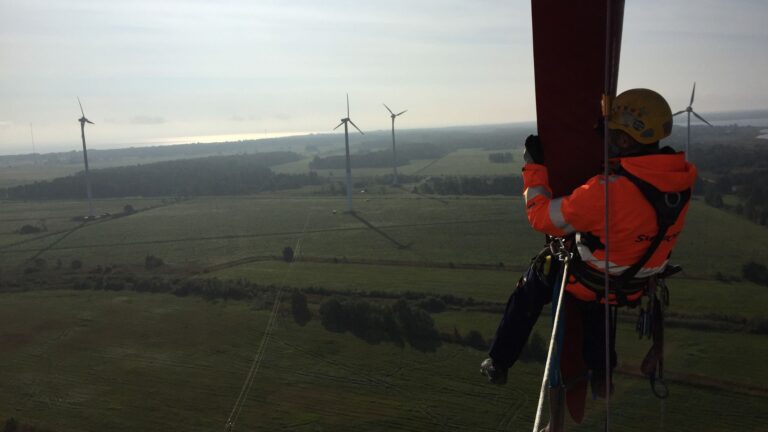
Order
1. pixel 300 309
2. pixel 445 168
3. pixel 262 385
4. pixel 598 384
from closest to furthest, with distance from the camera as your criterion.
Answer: pixel 598 384, pixel 262 385, pixel 300 309, pixel 445 168

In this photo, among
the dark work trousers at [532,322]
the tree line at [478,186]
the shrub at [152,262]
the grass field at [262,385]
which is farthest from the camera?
the tree line at [478,186]

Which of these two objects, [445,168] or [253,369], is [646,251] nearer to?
[253,369]

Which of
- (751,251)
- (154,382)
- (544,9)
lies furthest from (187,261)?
(544,9)

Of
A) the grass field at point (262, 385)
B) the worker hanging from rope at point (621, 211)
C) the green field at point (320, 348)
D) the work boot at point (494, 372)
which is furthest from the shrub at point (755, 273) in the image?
the work boot at point (494, 372)

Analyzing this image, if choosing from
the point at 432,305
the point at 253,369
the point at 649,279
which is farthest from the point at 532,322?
the point at 432,305

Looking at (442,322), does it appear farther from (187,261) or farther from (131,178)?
(131,178)

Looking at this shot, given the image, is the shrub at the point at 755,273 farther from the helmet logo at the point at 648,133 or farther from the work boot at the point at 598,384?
the helmet logo at the point at 648,133

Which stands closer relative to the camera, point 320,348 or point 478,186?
point 320,348
